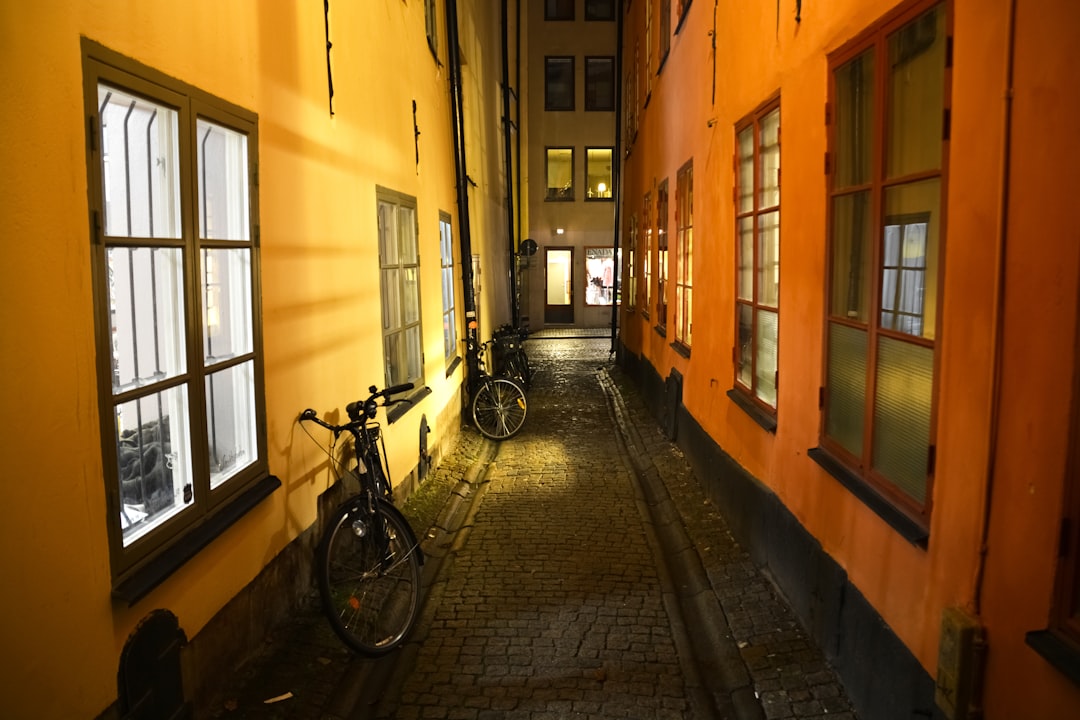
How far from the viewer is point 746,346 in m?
6.59

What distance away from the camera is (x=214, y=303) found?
409cm

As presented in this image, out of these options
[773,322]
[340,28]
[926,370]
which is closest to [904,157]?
[926,370]

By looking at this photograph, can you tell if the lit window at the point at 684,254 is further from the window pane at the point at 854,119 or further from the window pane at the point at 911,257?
the window pane at the point at 911,257

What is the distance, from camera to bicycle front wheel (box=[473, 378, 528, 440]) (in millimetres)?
10695

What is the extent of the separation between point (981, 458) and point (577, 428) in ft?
28.9

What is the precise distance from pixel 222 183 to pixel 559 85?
24793 mm

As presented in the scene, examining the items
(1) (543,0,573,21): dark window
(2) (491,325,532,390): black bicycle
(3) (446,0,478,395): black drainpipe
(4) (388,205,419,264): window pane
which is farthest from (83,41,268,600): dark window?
(1) (543,0,573,21): dark window

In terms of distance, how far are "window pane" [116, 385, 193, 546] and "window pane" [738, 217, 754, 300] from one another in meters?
4.25

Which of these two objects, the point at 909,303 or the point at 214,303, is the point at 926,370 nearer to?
the point at 909,303

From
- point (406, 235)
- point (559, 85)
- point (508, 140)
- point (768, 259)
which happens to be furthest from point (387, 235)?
point (559, 85)

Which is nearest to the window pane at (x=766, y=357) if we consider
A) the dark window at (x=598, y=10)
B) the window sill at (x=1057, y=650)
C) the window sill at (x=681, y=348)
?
the window sill at (x=681, y=348)

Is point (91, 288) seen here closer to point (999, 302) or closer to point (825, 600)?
Answer: point (999, 302)

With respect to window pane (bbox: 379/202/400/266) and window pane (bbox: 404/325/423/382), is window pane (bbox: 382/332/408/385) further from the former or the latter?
window pane (bbox: 379/202/400/266)

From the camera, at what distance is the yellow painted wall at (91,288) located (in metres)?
2.49
